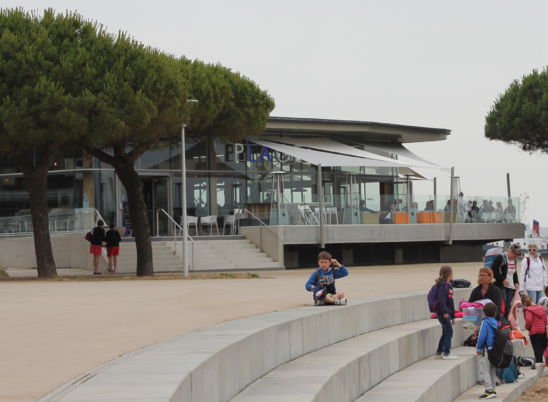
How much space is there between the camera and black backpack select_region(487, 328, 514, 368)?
30.3ft

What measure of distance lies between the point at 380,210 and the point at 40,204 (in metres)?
13.2

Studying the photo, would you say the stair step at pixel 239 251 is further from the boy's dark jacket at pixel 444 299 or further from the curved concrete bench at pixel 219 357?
the boy's dark jacket at pixel 444 299

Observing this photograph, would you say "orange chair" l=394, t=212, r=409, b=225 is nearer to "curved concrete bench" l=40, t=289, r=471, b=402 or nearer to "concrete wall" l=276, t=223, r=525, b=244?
"concrete wall" l=276, t=223, r=525, b=244

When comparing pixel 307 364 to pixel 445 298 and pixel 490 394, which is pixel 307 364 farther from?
pixel 490 394

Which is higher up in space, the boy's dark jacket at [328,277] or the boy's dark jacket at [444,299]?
the boy's dark jacket at [328,277]

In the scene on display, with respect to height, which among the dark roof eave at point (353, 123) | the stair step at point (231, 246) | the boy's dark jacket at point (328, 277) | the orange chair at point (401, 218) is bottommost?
the boy's dark jacket at point (328, 277)

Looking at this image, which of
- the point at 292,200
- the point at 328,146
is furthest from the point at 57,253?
the point at 328,146

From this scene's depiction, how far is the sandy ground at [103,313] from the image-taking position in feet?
19.4

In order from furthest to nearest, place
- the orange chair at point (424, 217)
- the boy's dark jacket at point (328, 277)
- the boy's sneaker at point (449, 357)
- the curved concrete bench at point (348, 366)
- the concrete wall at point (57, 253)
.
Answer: the orange chair at point (424, 217) → the concrete wall at point (57, 253) → the boy's sneaker at point (449, 357) → the boy's dark jacket at point (328, 277) → the curved concrete bench at point (348, 366)

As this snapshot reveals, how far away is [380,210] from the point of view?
→ 2739 cm

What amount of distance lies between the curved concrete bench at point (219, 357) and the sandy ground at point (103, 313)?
1.51ft

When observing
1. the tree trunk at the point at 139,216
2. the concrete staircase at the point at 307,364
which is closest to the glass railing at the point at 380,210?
the tree trunk at the point at 139,216

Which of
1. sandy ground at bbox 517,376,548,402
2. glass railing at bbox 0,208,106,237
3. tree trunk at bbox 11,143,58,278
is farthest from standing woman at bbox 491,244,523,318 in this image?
glass railing at bbox 0,208,106,237

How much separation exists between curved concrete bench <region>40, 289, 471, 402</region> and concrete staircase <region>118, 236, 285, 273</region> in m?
13.1
